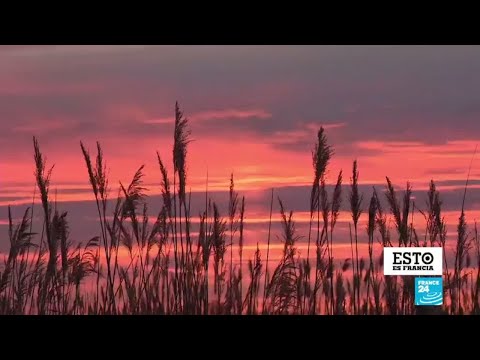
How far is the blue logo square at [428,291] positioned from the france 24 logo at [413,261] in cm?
9

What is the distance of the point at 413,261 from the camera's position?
598cm

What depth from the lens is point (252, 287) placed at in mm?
6355

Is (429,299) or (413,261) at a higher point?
(413,261)

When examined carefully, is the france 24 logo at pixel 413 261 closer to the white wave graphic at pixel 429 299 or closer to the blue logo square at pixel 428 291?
the blue logo square at pixel 428 291

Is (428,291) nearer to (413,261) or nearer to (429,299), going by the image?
(429,299)

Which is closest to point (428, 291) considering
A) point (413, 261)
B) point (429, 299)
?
point (429, 299)

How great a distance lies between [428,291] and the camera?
598 centimetres

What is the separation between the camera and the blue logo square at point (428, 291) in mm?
5914

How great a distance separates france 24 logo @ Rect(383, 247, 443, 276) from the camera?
588 cm

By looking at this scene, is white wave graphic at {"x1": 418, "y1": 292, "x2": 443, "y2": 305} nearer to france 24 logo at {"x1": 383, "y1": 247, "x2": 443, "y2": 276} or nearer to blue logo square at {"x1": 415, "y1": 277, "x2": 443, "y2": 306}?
blue logo square at {"x1": 415, "y1": 277, "x2": 443, "y2": 306}

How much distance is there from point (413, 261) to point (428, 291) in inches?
9.2
